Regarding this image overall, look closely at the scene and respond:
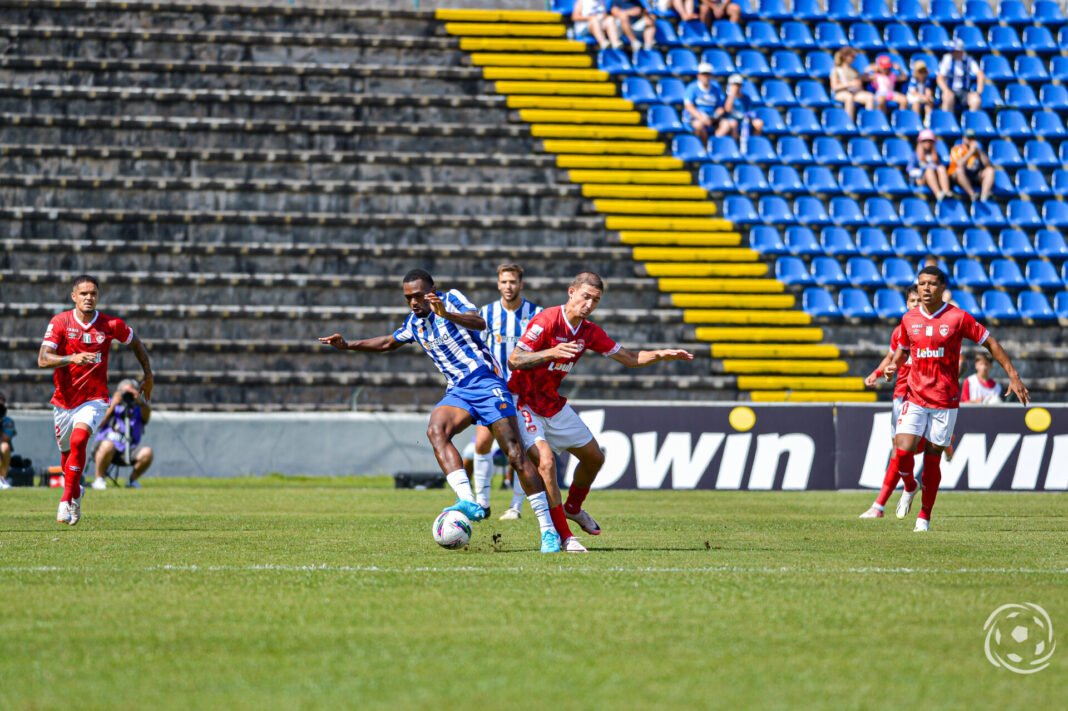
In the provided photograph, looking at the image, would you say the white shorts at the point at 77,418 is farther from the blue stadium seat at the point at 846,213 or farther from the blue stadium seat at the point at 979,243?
the blue stadium seat at the point at 979,243

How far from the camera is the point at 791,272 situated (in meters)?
26.0

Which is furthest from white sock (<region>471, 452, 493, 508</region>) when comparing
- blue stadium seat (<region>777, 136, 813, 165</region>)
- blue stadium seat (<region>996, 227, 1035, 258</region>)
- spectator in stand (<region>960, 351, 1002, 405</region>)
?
blue stadium seat (<region>996, 227, 1035, 258</region>)

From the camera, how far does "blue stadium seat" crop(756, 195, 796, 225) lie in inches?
1045

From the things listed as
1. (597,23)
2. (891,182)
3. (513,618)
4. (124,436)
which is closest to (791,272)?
(891,182)

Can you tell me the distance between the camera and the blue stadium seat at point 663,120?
27938mm

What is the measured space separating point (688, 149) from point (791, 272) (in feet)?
11.6

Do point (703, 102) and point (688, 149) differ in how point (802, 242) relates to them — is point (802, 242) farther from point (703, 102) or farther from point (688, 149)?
point (703, 102)

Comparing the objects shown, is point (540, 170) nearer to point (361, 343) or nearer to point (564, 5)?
point (564, 5)

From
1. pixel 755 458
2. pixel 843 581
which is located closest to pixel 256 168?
pixel 755 458

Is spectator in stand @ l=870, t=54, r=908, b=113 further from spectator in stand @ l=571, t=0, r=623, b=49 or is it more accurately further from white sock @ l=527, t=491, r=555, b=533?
white sock @ l=527, t=491, r=555, b=533

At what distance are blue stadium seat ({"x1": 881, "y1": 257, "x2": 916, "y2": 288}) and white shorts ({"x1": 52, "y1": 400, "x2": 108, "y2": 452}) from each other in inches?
673

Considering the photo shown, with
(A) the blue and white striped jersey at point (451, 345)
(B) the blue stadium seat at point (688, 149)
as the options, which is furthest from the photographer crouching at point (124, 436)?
(B) the blue stadium seat at point (688, 149)

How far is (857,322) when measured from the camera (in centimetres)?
2525

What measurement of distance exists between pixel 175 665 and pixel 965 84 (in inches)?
1069
